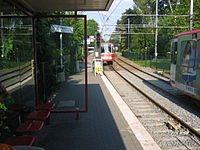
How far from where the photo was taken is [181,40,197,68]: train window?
8.11m

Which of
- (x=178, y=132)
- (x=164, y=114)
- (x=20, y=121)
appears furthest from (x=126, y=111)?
(x=20, y=121)

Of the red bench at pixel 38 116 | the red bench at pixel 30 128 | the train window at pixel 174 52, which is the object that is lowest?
the red bench at pixel 30 128

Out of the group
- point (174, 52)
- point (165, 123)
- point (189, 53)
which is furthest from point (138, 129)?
point (174, 52)

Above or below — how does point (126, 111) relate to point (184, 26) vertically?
below

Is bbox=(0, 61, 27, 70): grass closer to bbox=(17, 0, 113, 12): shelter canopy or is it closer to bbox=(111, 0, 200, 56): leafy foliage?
bbox=(17, 0, 113, 12): shelter canopy

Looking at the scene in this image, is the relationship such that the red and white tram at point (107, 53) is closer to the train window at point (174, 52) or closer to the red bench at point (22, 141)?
the train window at point (174, 52)

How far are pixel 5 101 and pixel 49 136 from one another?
1.74 m

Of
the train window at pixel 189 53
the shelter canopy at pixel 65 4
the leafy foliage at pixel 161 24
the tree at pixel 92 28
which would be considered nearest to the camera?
the shelter canopy at pixel 65 4

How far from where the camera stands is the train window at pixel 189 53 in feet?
26.6

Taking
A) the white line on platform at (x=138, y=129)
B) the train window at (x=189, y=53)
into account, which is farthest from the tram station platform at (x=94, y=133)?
the train window at (x=189, y=53)

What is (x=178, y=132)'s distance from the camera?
6230 millimetres

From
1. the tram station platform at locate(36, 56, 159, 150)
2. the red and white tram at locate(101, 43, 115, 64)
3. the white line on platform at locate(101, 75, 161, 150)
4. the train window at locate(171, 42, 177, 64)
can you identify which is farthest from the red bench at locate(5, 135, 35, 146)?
the red and white tram at locate(101, 43, 115, 64)

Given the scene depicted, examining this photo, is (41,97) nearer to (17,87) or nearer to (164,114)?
(17,87)

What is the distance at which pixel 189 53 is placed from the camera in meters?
8.52
